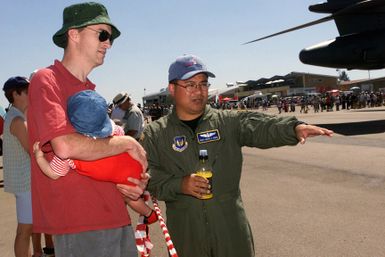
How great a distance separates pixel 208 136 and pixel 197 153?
14 cm

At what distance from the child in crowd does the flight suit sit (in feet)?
2.19

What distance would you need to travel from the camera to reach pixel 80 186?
2.00 meters

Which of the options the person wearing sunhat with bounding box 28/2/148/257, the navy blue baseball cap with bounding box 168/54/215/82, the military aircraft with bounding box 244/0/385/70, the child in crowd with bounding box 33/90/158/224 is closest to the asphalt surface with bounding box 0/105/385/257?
the navy blue baseball cap with bounding box 168/54/215/82

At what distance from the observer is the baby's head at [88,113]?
180 cm

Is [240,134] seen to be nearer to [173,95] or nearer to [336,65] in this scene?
[173,95]

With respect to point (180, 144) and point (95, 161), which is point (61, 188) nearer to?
point (95, 161)

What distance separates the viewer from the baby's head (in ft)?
5.92

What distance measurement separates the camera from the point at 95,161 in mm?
1908

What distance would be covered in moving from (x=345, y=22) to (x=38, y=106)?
19570 mm

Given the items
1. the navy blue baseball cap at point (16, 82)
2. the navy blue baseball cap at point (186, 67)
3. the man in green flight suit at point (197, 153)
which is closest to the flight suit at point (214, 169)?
the man in green flight suit at point (197, 153)

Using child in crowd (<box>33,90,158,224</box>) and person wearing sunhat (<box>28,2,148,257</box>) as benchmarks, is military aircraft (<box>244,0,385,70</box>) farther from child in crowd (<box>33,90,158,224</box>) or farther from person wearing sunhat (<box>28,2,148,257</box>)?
child in crowd (<box>33,90,158,224</box>)

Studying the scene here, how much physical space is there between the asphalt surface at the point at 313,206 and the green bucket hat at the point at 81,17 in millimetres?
3216

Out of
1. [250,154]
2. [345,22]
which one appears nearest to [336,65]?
[345,22]

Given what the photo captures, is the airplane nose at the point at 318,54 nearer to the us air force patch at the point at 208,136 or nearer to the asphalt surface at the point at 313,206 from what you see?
the asphalt surface at the point at 313,206
